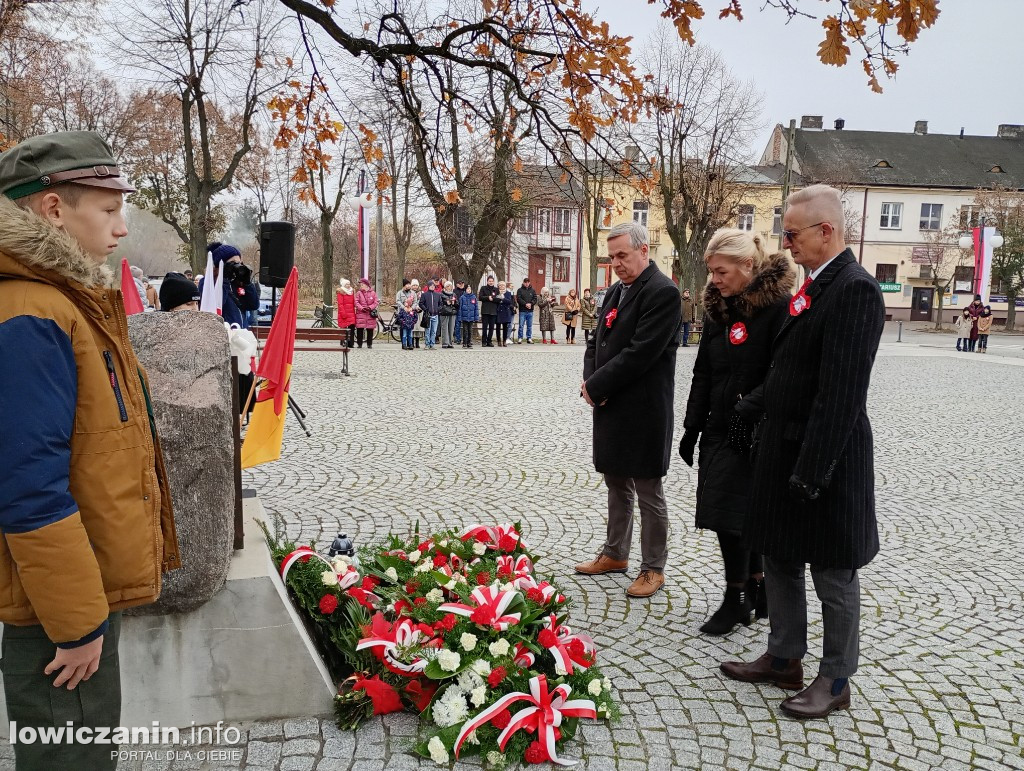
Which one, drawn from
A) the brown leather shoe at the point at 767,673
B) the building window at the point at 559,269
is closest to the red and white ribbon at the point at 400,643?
the brown leather shoe at the point at 767,673

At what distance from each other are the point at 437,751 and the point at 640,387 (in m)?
2.22

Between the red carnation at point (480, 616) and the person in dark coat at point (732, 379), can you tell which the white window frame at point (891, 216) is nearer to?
the person in dark coat at point (732, 379)

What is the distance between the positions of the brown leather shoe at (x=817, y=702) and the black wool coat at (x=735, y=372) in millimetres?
760

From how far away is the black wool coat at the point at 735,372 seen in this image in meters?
3.56

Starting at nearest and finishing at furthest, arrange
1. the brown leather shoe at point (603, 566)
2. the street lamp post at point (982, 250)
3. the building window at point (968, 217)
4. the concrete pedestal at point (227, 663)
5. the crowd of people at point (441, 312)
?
the concrete pedestal at point (227, 663) < the brown leather shoe at point (603, 566) < the crowd of people at point (441, 312) < the street lamp post at point (982, 250) < the building window at point (968, 217)

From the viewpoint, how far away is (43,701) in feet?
5.82

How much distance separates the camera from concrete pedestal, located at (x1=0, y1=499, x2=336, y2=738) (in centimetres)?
273

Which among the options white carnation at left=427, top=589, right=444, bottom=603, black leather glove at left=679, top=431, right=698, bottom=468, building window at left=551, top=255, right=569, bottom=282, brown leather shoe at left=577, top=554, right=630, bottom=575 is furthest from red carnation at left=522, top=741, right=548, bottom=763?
building window at left=551, top=255, right=569, bottom=282

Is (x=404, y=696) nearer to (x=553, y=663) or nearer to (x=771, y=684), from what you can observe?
(x=553, y=663)

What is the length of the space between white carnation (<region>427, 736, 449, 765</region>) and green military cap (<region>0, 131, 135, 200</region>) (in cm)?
205

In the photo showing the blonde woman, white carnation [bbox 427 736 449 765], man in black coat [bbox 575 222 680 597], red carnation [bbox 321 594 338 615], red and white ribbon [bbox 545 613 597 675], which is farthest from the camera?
the blonde woman

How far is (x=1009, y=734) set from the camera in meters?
2.96

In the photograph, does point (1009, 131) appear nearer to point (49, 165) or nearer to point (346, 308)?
point (346, 308)

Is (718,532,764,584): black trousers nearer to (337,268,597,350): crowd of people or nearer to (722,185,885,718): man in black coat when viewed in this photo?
(722,185,885,718): man in black coat
